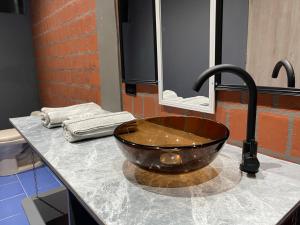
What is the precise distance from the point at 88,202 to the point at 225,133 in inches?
15.0

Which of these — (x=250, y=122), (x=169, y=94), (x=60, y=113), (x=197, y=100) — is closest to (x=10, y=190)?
(x=60, y=113)

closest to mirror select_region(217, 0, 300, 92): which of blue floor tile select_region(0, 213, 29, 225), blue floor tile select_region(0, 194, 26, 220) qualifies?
blue floor tile select_region(0, 213, 29, 225)

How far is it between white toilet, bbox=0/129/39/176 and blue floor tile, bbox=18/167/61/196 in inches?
3.8

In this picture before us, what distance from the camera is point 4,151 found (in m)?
2.31

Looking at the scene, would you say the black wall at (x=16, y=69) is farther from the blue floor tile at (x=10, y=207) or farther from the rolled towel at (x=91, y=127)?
the rolled towel at (x=91, y=127)

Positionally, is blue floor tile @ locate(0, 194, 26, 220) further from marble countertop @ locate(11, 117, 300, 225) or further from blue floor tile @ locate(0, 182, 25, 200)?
marble countertop @ locate(11, 117, 300, 225)

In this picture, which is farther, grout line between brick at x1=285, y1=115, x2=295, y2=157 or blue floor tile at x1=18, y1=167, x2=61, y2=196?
blue floor tile at x1=18, y1=167, x2=61, y2=196

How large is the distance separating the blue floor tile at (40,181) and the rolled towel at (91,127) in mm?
1300

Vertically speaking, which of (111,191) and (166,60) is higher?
(166,60)

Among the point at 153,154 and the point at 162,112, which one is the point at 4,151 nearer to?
the point at 162,112

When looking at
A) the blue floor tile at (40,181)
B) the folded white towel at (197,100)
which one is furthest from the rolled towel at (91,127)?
the blue floor tile at (40,181)

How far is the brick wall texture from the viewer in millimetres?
710

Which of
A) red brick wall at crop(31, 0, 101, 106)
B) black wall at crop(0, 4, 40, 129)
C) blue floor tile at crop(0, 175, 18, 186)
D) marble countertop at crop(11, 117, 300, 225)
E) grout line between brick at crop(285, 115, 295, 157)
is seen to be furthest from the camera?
black wall at crop(0, 4, 40, 129)

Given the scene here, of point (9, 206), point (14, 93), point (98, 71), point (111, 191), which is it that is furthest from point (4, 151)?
point (111, 191)
